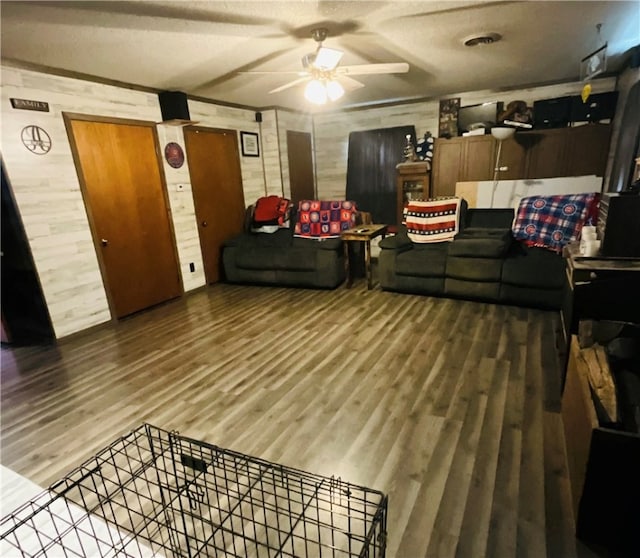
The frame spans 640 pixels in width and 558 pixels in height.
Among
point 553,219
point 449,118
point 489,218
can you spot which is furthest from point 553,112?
point 553,219

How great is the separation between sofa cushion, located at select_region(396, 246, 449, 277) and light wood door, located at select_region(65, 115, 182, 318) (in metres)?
2.63

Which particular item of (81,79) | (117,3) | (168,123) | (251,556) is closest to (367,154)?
(168,123)

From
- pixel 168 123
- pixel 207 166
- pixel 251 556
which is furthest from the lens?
pixel 207 166

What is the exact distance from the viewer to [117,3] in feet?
Result: 6.63

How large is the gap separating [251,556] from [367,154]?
5479 mm

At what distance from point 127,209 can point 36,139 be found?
36.9 inches

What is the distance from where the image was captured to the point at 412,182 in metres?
5.29

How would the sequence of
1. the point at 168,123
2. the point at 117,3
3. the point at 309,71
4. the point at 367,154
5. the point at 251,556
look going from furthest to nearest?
the point at 367,154 < the point at 168,123 < the point at 309,71 < the point at 117,3 < the point at 251,556

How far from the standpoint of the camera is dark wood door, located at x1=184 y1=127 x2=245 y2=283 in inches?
178

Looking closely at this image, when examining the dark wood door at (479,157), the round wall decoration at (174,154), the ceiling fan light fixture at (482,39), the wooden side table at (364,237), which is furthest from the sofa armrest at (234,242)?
the ceiling fan light fixture at (482,39)

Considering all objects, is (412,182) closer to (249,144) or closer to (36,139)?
(249,144)

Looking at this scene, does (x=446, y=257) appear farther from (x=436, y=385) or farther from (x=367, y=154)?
(x=367, y=154)

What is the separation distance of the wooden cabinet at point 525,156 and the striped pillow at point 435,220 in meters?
1.13

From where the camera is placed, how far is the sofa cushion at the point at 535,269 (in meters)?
3.28
